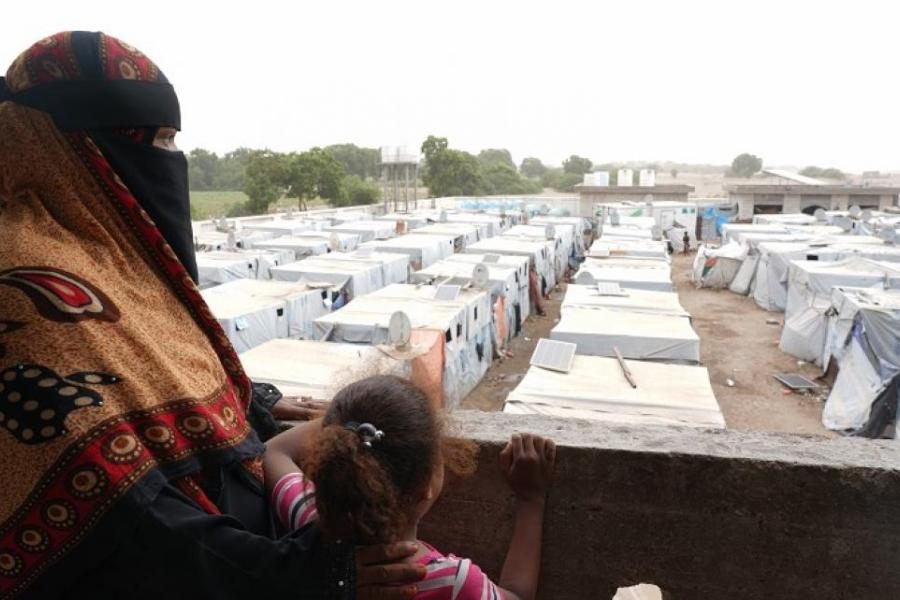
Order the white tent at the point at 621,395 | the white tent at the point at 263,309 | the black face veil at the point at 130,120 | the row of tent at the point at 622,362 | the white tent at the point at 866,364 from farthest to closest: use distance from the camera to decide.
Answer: the white tent at the point at 263,309
the white tent at the point at 866,364
the row of tent at the point at 622,362
the white tent at the point at 621,395
the black face veil at the point at 130,120

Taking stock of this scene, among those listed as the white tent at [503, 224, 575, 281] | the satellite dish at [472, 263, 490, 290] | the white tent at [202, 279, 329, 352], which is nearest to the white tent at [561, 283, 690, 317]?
the satellite dish at [472, 263, 490, 290]

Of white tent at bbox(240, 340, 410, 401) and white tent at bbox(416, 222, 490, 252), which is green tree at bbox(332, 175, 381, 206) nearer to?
white tent at bbox(416, 222, 490, 252)

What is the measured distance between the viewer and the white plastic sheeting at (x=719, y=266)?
24234mm

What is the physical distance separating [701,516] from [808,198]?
1669 inches

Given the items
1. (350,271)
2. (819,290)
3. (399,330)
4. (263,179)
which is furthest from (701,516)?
(263,179)

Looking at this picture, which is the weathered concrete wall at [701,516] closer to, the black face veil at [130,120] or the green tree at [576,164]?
the black face veil at [130,120]

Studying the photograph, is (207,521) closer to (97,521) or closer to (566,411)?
(97,521)

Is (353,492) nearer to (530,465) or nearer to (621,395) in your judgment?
(530,465)

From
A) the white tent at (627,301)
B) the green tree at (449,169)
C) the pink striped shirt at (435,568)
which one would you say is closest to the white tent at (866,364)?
the white tent at (627,301)

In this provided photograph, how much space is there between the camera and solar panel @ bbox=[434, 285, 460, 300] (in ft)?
44.2

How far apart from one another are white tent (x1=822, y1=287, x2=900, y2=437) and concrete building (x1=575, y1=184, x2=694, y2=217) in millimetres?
31576

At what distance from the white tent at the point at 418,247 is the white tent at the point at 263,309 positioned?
6073 millimetres

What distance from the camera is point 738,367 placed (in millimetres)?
15812

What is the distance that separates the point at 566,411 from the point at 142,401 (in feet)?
21.9
